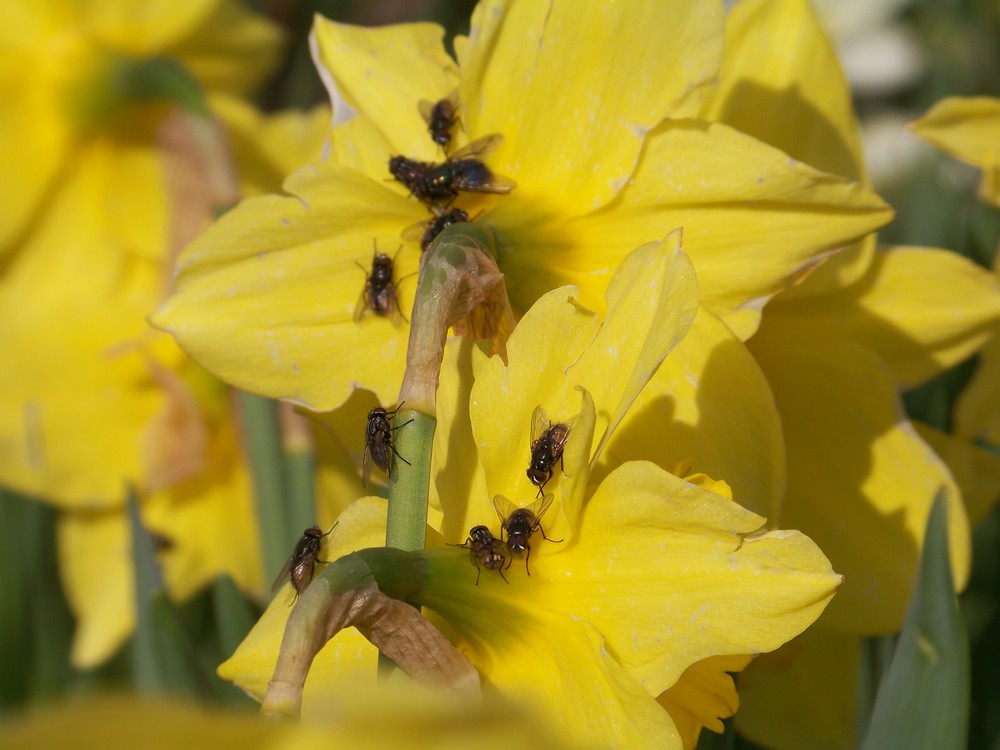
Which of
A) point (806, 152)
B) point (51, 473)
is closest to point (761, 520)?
point (806, 152)

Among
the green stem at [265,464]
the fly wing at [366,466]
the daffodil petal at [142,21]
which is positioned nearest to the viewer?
the fly wing at [366,466]

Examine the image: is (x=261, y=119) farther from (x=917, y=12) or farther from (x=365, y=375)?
(x=917, y=12)

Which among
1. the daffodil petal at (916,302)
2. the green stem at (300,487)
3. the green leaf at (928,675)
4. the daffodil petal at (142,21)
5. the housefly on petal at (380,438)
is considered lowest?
the green stem at (300,487)

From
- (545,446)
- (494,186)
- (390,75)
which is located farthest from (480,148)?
(545,446)

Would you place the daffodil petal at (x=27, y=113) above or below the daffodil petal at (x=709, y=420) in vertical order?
above

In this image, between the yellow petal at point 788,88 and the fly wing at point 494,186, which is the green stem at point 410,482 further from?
the yellow petal at point 788,88

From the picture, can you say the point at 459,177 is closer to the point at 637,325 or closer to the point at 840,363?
the point at 637,325

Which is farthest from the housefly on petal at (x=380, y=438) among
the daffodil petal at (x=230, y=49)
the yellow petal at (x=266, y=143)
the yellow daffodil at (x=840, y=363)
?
the daffodil petal at (x=230, y=49)
